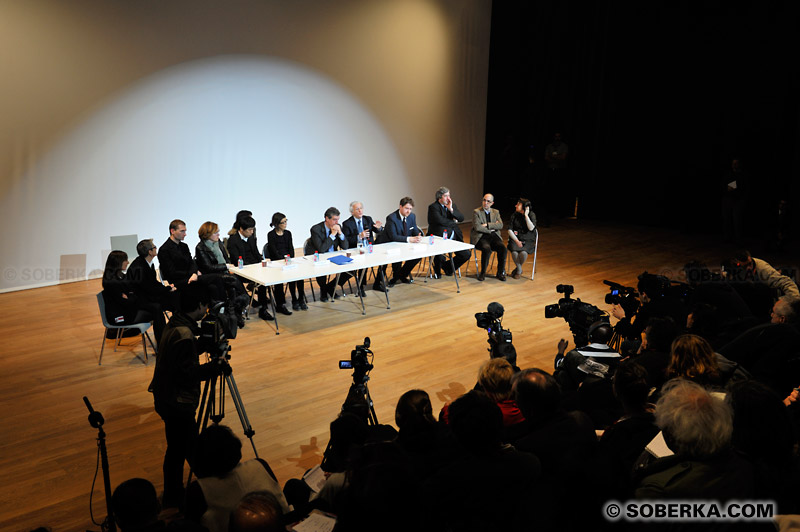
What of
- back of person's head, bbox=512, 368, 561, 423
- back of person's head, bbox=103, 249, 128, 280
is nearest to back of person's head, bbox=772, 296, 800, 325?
back of person's head, bbox=512, 368, 561, 423

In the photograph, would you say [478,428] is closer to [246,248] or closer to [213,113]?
[246,248]

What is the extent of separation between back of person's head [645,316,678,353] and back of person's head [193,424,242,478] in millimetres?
2663

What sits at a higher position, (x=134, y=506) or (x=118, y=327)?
(x=134, y=506)

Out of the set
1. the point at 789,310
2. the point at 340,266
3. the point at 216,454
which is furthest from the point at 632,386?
the point at 340,266

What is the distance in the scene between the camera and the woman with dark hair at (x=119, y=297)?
19.2 ft

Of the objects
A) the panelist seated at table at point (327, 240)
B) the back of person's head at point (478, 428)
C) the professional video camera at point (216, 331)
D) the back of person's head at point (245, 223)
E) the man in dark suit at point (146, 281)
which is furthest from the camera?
the panelist seated at table at point (327, 240)

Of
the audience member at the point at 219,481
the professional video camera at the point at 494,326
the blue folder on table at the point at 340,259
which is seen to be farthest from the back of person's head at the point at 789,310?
the blue folder on table at the point at 340,259

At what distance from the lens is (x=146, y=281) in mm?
6141

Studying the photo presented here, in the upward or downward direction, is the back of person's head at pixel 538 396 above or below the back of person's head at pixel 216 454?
above

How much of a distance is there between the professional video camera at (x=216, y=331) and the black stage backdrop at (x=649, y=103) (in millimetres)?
9182

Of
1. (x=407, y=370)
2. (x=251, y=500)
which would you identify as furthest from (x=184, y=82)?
(x=251, y=500)

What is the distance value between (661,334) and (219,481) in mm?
2792

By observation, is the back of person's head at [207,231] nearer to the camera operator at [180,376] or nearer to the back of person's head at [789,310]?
the camera operator at [180,376]

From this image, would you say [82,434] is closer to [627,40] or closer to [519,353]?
[519,353]
